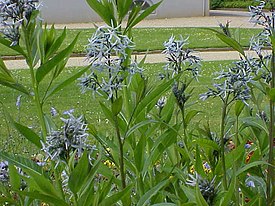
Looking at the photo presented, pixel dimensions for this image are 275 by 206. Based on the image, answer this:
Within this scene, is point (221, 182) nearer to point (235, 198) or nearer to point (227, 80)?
point (235, 198)

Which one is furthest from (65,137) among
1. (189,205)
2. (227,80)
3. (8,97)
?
(8,97)

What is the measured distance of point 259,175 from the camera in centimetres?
216

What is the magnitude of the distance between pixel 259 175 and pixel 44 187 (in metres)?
0.84

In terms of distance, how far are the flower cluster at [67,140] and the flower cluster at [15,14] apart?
1.03ft

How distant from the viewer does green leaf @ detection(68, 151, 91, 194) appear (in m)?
1.51

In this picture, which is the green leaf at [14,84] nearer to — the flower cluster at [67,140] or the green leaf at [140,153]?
the flower cluster at [67,140]

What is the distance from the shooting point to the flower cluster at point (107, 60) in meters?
1.67

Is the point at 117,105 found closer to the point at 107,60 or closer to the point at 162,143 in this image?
the point at 107,60

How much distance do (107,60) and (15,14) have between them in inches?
10.2

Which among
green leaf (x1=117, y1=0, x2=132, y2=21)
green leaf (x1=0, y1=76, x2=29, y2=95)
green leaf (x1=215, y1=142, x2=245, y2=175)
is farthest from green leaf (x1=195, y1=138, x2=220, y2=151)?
green leaf (x1=0, y1=76, x2=29, y2=95)

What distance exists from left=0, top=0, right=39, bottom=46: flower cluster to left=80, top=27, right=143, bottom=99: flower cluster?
17 cm

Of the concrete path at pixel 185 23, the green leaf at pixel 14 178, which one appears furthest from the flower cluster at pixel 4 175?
the concrete path at pixel 185 23

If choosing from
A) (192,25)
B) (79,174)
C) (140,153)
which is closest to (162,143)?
(140,153)

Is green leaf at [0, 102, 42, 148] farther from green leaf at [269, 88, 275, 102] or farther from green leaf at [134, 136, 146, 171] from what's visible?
green leaf at [269, 88, 275, 102]
